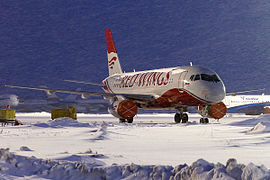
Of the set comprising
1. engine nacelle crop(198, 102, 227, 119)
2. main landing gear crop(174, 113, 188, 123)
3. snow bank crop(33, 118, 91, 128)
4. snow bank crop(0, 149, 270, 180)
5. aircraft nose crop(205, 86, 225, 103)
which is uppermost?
aircraft nose crop(205, 86, 225, 103)

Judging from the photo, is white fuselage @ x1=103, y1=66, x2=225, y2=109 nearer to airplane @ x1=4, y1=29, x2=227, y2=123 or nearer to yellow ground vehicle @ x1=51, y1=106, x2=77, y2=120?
airplane @ x1=4, y1=29, x2=227, y2=123

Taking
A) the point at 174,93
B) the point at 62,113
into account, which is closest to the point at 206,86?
the point at 174,93

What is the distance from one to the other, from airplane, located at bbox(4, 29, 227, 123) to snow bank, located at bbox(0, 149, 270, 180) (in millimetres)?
19360

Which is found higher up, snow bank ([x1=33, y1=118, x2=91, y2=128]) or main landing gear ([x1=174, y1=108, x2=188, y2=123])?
main landing gear ([x1=174, y1=108, x2=188, y2=123])

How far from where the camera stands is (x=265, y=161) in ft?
27.7

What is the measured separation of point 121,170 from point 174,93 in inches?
821

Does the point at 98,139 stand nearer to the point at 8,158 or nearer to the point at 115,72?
the point at 8,158

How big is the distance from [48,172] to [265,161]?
173 inches

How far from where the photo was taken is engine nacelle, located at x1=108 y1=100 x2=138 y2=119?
1153 inches

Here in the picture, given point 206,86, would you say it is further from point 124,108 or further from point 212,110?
point 124,108

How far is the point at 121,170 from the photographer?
6.82m

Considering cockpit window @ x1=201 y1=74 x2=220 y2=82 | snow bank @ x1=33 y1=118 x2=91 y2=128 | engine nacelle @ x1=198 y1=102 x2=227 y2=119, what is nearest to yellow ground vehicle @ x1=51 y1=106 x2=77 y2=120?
snow bank @ x1=33 y1=118 x2=91 y2=128

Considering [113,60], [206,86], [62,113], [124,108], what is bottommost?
[124,108]

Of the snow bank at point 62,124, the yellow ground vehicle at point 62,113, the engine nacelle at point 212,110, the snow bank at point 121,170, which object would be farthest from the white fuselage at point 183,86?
the snow bank at point 121,170
